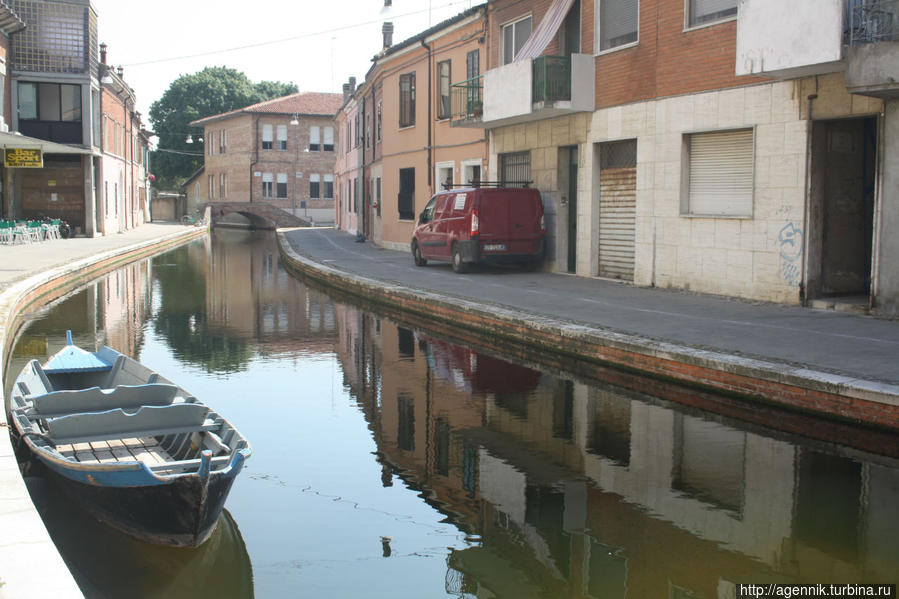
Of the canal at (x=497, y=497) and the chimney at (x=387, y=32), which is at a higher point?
the chimney at (x=387, y=32)

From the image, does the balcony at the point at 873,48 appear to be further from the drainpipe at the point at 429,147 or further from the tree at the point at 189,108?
the tree at the point at 189,108

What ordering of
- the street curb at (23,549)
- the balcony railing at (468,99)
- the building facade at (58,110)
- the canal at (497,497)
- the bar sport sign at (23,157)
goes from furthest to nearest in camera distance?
the building facade at (58,110) → the bar sport sign at (23,157) → the balcony railing at (468,99) → the canal at (497,497) → the street curb at (23,549)

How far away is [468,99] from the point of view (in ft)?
74.7

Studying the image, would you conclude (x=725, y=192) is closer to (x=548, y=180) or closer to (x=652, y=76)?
(x=652, y=76)

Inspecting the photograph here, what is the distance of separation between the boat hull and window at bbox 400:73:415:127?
24919 mm

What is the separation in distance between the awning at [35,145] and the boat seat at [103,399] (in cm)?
2469

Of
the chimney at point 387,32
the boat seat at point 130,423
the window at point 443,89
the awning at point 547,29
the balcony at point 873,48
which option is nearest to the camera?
the boat seat at point 130,423

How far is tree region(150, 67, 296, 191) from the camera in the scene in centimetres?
7744

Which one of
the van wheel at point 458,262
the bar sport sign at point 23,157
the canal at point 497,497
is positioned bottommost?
the canal at point 497,497

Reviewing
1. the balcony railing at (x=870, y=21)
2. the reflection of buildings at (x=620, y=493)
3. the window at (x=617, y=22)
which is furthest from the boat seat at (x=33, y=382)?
the window at (x=617, y=22)

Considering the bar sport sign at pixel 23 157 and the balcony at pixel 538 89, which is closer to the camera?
the balcony at pixel 538 89

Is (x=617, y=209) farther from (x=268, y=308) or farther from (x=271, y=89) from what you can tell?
(x=271, y=89)

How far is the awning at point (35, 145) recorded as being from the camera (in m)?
29.7

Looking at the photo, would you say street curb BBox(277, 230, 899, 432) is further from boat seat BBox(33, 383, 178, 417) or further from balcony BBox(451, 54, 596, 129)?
balcony BBox(451, 54, 596, 129)
